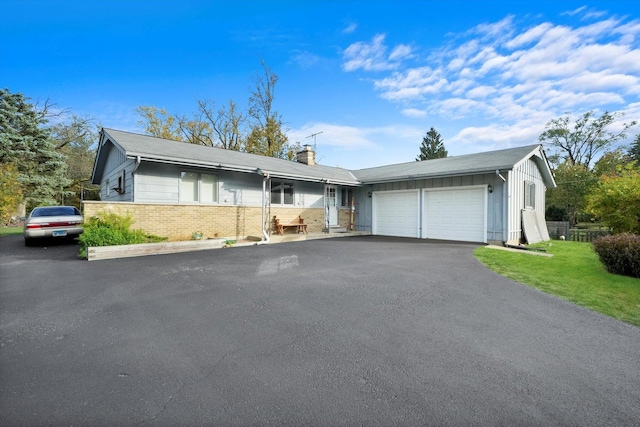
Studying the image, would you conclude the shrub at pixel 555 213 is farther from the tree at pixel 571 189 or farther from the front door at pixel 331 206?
the front door at pixel 331 206

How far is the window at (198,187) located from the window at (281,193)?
297cm

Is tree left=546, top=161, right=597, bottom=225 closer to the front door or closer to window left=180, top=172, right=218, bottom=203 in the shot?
the front door

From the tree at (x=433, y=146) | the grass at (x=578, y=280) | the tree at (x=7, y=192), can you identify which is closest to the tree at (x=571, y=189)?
the tree at (x=433, y=146)

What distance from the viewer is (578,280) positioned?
6207 millimetres

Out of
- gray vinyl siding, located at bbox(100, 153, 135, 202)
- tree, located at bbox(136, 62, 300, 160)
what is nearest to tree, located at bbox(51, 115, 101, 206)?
tree, located at bbox(136, 62, 300, 160)

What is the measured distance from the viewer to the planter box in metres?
8.22

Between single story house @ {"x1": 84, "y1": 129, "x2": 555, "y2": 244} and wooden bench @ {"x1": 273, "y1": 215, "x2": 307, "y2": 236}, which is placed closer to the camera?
single story house @ {"x1": 84, "y1": 129, "x2": 555, "y2": 244}

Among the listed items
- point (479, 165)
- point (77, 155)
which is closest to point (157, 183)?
point (479, 165)

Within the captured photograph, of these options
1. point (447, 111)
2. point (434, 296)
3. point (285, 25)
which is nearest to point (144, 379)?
point (434, 296)

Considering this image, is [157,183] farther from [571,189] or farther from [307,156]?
[571,189]

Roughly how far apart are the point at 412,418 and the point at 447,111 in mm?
17173

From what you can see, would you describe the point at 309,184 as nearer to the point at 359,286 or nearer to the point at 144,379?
the point at 359,286

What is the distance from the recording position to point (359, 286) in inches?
220

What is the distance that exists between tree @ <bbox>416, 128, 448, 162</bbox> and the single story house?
31.0m
